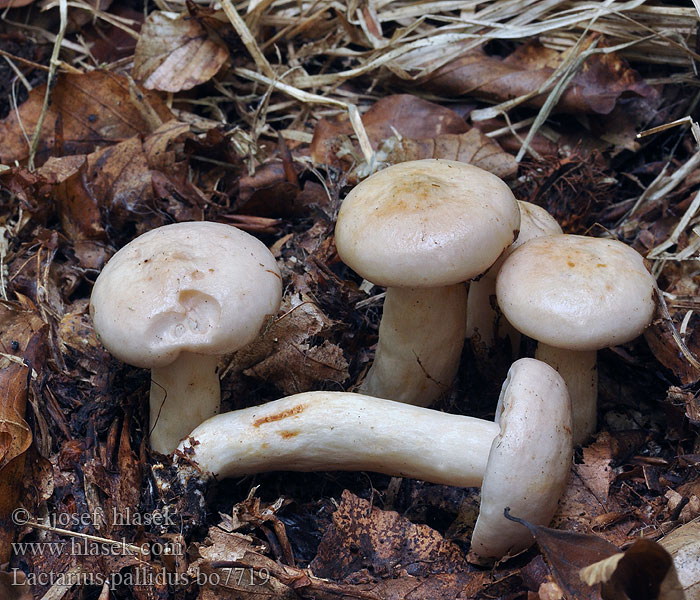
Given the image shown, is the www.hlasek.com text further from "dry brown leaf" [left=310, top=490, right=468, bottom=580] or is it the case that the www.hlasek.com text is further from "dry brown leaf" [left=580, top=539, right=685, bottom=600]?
"dry brown leaf" [left=580, top=539, right=685, bottom=600]

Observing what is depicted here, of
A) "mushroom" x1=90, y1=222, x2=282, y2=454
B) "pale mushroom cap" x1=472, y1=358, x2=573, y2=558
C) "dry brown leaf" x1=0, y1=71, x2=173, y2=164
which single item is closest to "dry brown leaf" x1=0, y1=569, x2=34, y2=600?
"mushroom" x1=90, y1=222, x2=282, y2=454

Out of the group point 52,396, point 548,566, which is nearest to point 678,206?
point 548,566

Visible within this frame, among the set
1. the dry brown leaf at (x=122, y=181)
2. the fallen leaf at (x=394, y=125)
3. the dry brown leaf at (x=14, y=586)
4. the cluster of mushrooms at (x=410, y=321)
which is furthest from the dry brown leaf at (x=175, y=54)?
the dry brown leaf at (x=14, y=586)

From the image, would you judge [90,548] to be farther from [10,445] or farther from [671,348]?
[671,348]

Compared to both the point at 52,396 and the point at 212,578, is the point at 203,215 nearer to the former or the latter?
the point at 52,396

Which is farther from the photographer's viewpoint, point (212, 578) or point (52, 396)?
point (52, 396)

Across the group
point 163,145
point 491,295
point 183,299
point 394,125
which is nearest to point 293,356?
point 183,299
